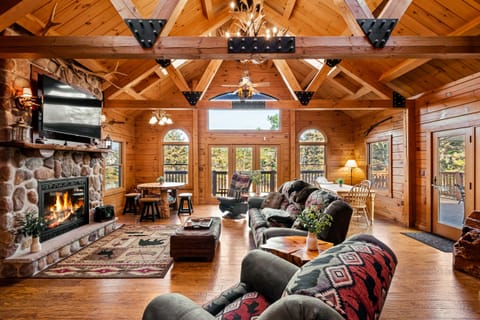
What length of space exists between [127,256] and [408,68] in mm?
5578

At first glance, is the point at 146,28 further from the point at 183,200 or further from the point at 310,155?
the point at 310,155

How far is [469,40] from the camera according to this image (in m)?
2.93

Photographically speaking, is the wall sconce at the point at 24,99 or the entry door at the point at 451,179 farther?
the entry door at the point at 451,179

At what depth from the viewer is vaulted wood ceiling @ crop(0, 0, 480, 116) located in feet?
9.62

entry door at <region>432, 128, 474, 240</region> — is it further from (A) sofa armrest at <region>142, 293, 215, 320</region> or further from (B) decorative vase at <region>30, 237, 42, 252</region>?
(B) decorative vase at <region>30, 237, 42, 252</region>

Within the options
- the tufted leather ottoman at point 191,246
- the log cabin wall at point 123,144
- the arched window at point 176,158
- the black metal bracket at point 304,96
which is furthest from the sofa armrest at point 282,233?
the arched window at point 176,158

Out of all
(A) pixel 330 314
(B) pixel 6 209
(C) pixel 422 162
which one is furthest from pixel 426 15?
(B) pixel 6 209

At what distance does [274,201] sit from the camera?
4938mm

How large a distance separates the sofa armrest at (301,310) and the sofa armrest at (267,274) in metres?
0.63

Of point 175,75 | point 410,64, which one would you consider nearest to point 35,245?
point 175,75

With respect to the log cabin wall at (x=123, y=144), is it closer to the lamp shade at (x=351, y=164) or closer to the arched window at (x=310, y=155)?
the arched window at (x=310, y=155)

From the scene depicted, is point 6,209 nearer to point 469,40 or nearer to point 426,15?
point 469,40

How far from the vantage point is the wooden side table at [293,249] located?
2.32 m

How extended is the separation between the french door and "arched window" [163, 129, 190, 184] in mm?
856
